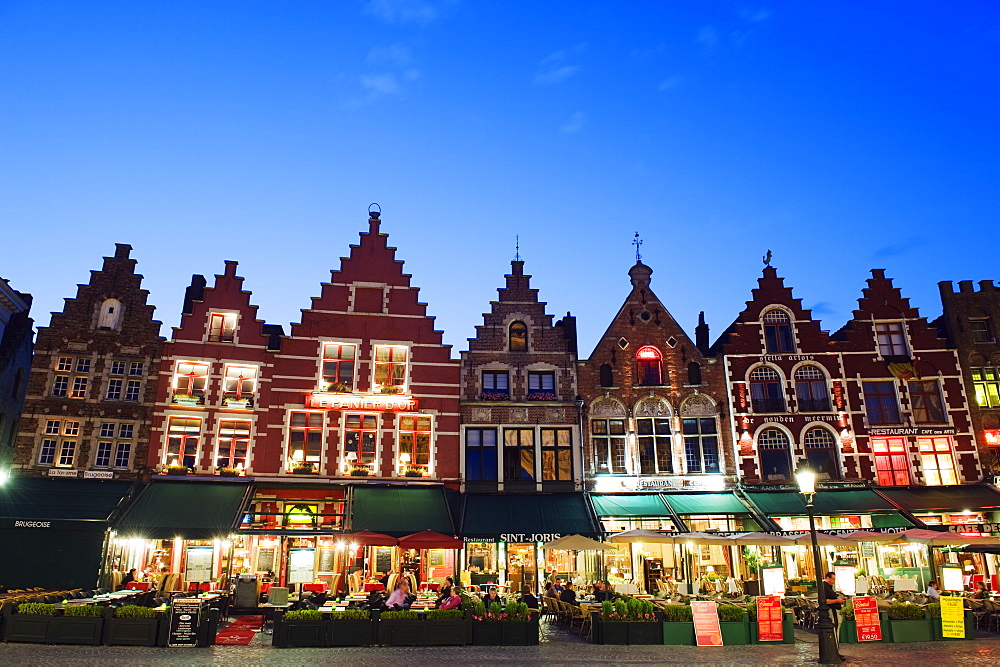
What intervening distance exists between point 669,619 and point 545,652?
3550mm

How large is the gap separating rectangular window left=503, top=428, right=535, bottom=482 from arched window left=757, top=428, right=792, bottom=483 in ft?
31.7

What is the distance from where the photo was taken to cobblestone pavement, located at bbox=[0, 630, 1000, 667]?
15656 millimetres

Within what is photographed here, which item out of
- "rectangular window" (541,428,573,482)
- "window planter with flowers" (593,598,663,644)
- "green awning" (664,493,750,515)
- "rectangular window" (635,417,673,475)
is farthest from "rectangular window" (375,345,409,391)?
"window planter with flowers" (593,598,663,644)

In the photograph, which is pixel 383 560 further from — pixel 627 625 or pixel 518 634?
pixel 627 625

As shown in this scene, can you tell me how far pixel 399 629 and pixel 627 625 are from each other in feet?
18.8

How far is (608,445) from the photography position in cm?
3125

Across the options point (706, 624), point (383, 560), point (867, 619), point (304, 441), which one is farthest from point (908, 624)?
point (304, 441)

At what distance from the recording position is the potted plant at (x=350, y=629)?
17991 millimetres

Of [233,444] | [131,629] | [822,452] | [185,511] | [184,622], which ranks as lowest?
[131,629]

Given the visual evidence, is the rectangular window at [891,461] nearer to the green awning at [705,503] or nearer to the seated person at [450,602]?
the green awning at [705,503]

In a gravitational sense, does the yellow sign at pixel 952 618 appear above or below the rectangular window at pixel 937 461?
below

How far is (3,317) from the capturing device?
1230 inches

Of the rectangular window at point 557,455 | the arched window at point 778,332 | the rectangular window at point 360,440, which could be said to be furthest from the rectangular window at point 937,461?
the rectangular window at point 360,440

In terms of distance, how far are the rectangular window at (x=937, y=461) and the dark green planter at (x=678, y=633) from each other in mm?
18079
